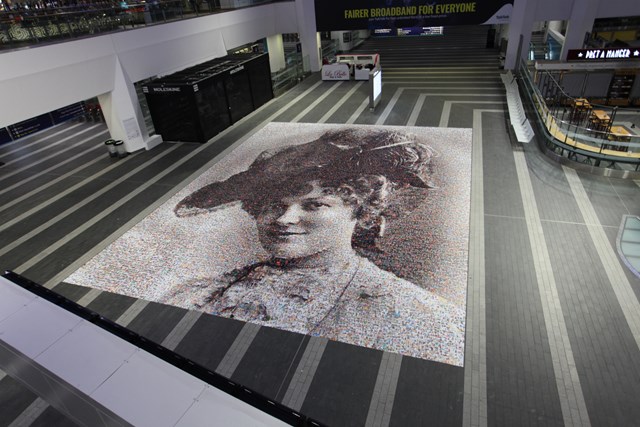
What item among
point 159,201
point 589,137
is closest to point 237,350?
point 159,201

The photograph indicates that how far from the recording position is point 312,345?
552 centimetres

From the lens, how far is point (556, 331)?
5.43m

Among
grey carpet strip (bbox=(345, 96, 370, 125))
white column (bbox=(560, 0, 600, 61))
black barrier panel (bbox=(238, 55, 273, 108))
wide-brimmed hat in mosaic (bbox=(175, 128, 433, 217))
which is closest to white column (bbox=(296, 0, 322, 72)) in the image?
black barrier panel (bbox=(238, 55, 273, 108))

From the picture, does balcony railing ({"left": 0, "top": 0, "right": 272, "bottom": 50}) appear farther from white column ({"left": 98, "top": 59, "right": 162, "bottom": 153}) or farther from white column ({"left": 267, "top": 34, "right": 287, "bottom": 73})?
white column ({"left": 267, "top": 34, "right": 287, "bottom": 73})

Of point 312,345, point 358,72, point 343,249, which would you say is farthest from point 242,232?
point 358,72

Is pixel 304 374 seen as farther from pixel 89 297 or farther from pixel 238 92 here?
pixel 238 92

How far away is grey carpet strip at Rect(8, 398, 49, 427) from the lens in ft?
15.9

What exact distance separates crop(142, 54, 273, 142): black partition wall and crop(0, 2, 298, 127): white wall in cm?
71

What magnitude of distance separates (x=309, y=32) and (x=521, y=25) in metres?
10.5

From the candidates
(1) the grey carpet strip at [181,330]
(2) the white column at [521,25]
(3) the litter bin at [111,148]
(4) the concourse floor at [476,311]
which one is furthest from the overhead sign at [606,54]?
(3) the litter bin at [111,148]

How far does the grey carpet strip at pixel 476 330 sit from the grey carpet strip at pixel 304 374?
6.18ft

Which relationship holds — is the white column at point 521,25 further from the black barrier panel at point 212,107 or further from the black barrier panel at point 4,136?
the black barrier panel at point 4,136

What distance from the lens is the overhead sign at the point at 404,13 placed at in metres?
17.9

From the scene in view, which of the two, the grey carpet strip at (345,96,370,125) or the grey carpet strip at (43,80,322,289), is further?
the grey carpet strip at (345,96,370,125)
